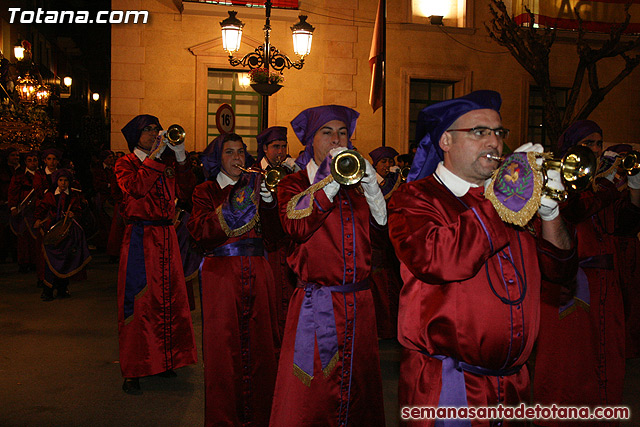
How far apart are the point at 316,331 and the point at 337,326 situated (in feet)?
0.39

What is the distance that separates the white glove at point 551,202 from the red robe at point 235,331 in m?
2.11

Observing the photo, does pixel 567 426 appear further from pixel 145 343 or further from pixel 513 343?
pixel 145 343

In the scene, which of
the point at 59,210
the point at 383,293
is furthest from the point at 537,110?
the point at 59,210

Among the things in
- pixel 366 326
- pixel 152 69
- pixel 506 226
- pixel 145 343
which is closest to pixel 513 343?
pixel 506 226

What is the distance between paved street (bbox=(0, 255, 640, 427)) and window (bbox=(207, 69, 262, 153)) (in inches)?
298

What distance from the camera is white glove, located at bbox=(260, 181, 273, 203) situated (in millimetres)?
4004

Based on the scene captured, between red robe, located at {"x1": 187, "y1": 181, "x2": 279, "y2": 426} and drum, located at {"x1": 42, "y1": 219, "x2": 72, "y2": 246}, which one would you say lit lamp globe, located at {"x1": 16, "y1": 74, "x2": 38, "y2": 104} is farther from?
red robe, located at {"x1": 187, "y1": 181, "x2": 279, "y2": 426}

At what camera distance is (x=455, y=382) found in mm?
2451

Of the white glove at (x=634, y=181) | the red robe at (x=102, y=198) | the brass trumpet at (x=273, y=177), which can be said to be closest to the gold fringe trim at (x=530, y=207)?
the brass trumpet at (x=273, y=177)

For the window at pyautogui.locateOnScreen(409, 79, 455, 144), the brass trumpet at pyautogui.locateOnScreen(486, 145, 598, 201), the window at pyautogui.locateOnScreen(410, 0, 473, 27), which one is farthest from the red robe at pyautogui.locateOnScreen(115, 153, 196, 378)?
the window at pyautogui.locateOnScreen(410, 0, 473, 27)

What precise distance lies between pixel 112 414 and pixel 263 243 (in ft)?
6.10

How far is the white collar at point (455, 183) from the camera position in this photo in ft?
8.52

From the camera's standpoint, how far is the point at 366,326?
3459mm

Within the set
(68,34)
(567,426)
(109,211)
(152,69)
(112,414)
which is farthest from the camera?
(68,34)
